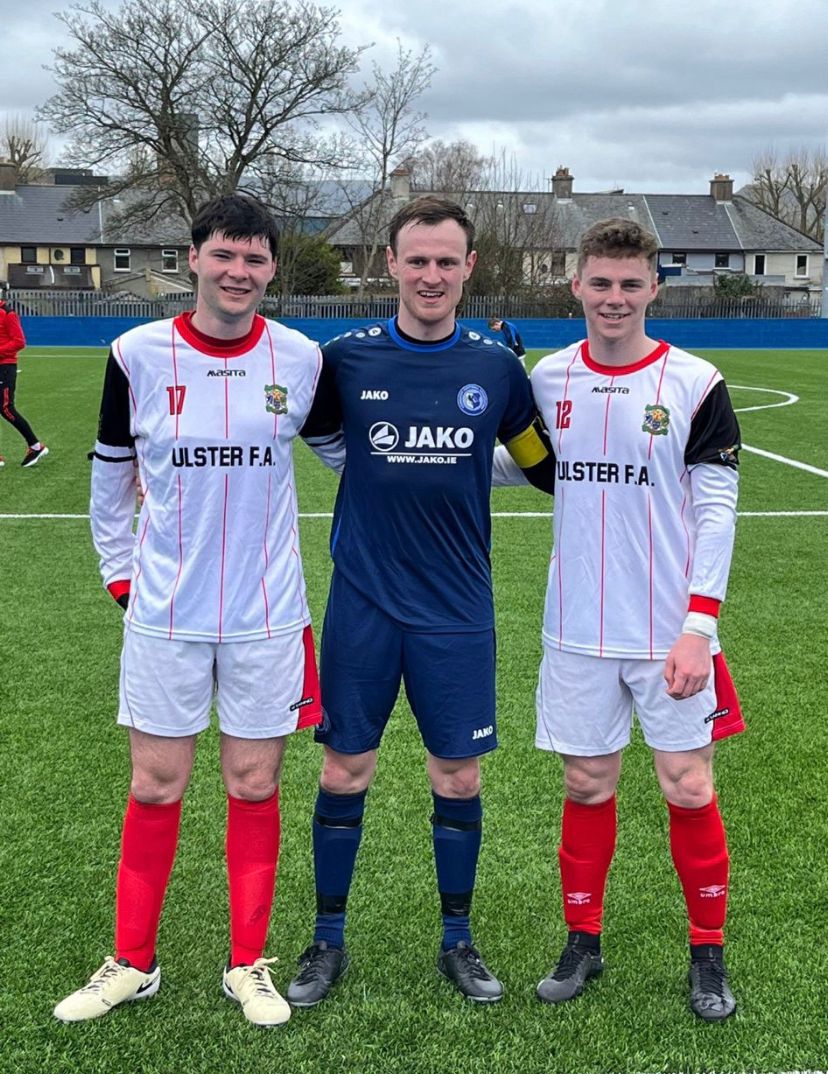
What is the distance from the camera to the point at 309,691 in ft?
9.73

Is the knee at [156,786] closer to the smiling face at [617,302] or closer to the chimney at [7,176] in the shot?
the smiling face at [617,302]

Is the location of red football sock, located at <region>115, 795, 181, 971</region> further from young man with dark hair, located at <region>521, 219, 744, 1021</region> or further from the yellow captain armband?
the yellow captain armband

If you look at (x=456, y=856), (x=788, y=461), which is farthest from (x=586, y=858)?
(x=788, y=461)

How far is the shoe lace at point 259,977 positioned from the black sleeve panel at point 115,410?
1.46 m

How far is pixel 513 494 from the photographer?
10414 millimetres

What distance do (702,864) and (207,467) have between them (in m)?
1.72

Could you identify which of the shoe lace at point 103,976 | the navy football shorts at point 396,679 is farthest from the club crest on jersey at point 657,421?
the shoe lace at point 103,976

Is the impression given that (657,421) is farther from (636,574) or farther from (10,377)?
(10,377)

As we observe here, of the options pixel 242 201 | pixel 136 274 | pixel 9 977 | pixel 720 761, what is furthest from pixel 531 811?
pixel 136 274

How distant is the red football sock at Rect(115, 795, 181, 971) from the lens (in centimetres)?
291

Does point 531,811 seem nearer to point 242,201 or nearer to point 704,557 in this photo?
point 704,557

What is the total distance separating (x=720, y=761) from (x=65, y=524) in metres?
6.26

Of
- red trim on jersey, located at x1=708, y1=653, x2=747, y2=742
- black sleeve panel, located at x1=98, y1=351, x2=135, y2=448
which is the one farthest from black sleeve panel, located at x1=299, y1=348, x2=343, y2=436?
red trim on jersey, located at x1=708, y1=653, x2=747, y2=742

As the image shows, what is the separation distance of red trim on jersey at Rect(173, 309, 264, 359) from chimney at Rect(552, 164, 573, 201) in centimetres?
6200
